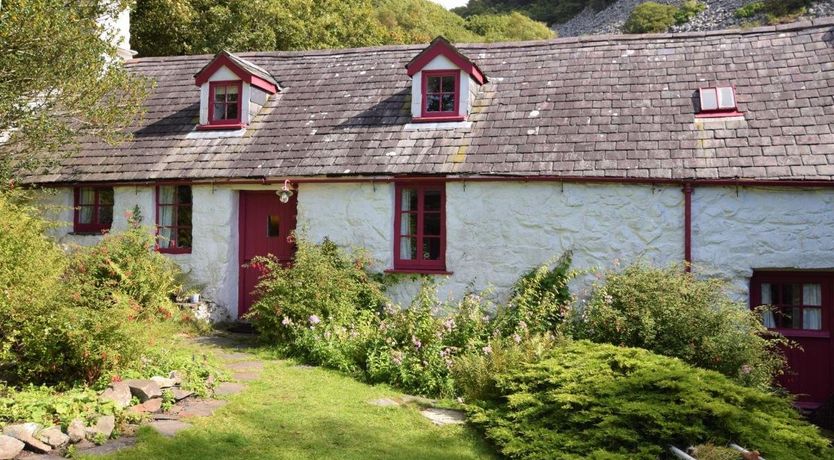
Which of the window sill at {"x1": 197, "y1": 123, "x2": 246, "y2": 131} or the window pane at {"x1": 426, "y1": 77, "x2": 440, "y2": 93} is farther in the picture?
the window sill at {"x1": 197, "y1": 123, "x2": 246, "y2": 131}

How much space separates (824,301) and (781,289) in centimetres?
63

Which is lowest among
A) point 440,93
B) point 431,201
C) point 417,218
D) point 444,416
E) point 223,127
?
point 444,416

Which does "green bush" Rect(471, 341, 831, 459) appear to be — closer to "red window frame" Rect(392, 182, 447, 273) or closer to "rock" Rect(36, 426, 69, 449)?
"rock" Rect(36, 426, 69, 449)

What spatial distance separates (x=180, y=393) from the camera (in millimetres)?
7461

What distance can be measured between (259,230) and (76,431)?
7.61 m

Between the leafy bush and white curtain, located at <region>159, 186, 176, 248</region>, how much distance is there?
49.3 m

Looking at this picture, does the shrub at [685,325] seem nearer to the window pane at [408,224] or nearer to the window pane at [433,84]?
the window pane at [408,224]

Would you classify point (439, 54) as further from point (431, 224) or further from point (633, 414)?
point (633, 414)

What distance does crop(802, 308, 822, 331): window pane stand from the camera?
10.8m

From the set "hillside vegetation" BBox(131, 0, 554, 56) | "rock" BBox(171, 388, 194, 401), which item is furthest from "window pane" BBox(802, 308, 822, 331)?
"hillside vegetation" BBox(131, 0, 554, 56)

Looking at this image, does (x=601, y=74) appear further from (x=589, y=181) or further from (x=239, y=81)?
(x=239, y=81)

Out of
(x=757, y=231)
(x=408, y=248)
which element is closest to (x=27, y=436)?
(x=408, y=248)

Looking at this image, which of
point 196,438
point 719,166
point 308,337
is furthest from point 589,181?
point 196,438

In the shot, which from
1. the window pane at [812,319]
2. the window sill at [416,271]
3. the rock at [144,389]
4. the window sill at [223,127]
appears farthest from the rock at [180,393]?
the window pane at [812,319]
